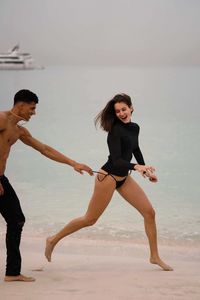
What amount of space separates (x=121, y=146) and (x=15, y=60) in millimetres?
139504

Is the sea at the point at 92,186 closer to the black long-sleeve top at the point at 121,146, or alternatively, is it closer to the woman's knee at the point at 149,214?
the woman's knee at the point at 149,214

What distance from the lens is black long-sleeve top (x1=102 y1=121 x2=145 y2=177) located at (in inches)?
195

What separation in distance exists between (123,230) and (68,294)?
12.7 feet

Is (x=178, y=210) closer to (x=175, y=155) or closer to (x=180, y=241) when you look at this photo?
(x=180, y=241)

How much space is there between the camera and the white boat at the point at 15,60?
453 ft

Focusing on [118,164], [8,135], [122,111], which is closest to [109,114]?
[122,111]

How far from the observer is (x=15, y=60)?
14212 cm

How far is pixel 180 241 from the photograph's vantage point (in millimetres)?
7641

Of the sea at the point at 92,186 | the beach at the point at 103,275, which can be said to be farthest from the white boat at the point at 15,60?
the beach at the point at 103,275

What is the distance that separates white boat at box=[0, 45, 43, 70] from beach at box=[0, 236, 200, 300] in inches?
5194

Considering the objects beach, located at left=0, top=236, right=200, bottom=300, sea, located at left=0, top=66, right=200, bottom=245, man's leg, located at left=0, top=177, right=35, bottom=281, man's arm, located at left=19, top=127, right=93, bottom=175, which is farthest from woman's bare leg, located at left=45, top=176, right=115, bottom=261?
sea, located at left=0, top=66, right=200, bottom=245

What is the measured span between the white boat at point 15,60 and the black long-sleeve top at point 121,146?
133 m

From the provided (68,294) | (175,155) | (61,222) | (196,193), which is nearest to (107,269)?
(68,294)

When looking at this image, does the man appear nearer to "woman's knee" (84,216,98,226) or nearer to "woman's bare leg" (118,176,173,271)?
"woman's knee" (84,216,98,226)
